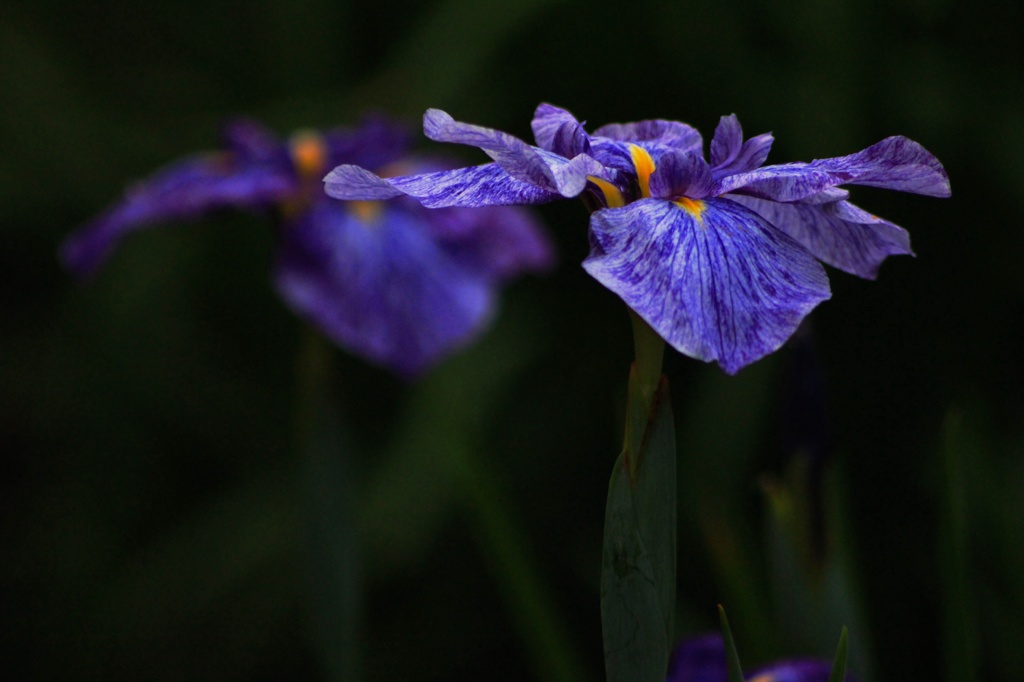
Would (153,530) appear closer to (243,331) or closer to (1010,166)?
(243,331)

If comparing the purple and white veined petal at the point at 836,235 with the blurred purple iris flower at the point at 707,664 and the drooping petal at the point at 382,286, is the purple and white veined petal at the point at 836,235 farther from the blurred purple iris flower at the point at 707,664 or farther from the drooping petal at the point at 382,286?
the drooping petal at the point at 382,286

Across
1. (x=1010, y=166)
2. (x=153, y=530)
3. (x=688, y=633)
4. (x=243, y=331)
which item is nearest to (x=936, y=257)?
(x=1010, y=166)

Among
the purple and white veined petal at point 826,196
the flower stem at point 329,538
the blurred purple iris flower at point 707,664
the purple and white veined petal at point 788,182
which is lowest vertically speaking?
the blurred purple iris flower at point 707,664

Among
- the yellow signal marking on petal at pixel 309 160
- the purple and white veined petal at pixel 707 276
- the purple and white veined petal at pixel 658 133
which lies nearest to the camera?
the purple and white veined petal at pixel 707 276

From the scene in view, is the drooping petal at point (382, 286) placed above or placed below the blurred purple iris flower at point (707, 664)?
above

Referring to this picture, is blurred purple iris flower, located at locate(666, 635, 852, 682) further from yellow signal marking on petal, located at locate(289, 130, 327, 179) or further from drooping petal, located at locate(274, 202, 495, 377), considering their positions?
yellow signal marking on petal, located at locate(289, 130, 327, 179)

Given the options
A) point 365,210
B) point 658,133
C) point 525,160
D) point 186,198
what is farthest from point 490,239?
point 525,160

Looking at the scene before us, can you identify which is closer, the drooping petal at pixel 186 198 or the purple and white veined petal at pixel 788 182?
the purple and white veined petal at pixel 788 182

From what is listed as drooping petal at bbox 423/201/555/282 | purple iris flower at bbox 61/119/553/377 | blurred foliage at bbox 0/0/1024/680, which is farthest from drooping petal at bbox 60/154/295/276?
blurred foliage at bbox 0/0/1024/680

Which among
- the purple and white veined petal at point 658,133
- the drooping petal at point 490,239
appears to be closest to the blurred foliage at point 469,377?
the drooping petal at point 490,239
